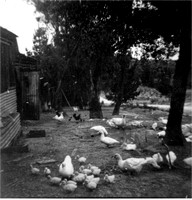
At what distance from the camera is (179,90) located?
8.32m

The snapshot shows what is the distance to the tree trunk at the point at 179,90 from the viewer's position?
317 inches

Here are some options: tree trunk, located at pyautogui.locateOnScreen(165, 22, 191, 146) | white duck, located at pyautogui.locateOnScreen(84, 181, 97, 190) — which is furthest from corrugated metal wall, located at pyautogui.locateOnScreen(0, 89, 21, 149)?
tree trunk, located at pyautogui.locateOnScreen(165, 22, 191, 146)

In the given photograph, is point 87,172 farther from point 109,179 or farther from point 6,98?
point 6,98

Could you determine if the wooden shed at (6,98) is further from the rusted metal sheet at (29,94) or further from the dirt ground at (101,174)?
the rusted metal sheet at (29,94)

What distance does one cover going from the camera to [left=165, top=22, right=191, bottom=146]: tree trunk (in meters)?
8.05

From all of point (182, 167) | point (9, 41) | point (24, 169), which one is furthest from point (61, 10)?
point (182, 167)

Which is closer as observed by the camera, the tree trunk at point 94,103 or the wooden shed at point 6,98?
the wooden shed at point 6,98

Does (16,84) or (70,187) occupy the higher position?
(16,84)

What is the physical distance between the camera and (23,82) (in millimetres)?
15359

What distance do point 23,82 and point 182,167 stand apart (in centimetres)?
1110

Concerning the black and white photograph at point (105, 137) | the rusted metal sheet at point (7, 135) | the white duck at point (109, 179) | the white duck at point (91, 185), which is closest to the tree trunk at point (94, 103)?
the black and white photograph at point (105, 137)

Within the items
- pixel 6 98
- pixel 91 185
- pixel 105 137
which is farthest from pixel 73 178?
pixel 6 98

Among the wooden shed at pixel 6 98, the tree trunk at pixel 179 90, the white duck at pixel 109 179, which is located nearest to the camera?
the white duck at pixel 109 179

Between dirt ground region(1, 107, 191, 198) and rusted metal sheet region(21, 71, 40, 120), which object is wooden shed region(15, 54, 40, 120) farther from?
→ dirt ground region(1, 107, 191, 198)
